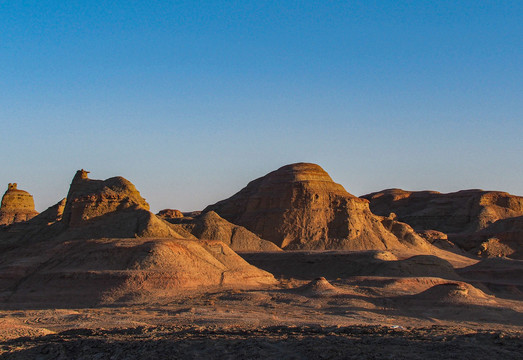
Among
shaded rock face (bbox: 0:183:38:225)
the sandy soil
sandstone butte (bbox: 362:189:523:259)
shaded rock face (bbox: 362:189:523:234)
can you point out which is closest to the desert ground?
the sandy soil

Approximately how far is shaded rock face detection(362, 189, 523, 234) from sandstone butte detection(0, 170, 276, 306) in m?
54.0

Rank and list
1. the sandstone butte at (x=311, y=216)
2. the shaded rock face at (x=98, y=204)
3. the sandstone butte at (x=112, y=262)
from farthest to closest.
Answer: the sandstone butte at (x=311, y=216)
the shaded rock face at (x=98, y=204)
the sandstone butte at (x=112, y=262)

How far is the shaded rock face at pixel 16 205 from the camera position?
237 feet

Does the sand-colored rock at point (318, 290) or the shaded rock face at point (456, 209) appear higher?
the shaded rock face at point (456, 209)

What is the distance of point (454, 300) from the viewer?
26.2 meters

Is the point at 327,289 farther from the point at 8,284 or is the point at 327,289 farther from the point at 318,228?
the point at 318,228

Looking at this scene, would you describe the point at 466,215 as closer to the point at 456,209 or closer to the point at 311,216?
the point at 456,209

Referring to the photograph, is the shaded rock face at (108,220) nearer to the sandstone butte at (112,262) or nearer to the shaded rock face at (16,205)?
the sandstone butte at (112,262)

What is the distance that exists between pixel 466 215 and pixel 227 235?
159 feet

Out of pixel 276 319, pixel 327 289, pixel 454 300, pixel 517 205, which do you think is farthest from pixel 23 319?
pixel 517 205

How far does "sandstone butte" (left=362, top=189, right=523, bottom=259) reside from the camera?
63.3 m

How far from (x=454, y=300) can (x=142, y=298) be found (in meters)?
14.2

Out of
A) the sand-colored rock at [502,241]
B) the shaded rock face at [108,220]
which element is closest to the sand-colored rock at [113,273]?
the shaded rock face at [108,220]

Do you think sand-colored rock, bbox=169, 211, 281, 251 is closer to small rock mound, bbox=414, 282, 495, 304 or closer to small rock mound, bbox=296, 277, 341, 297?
small rock mound, bbox=296, 277, 341, 297
